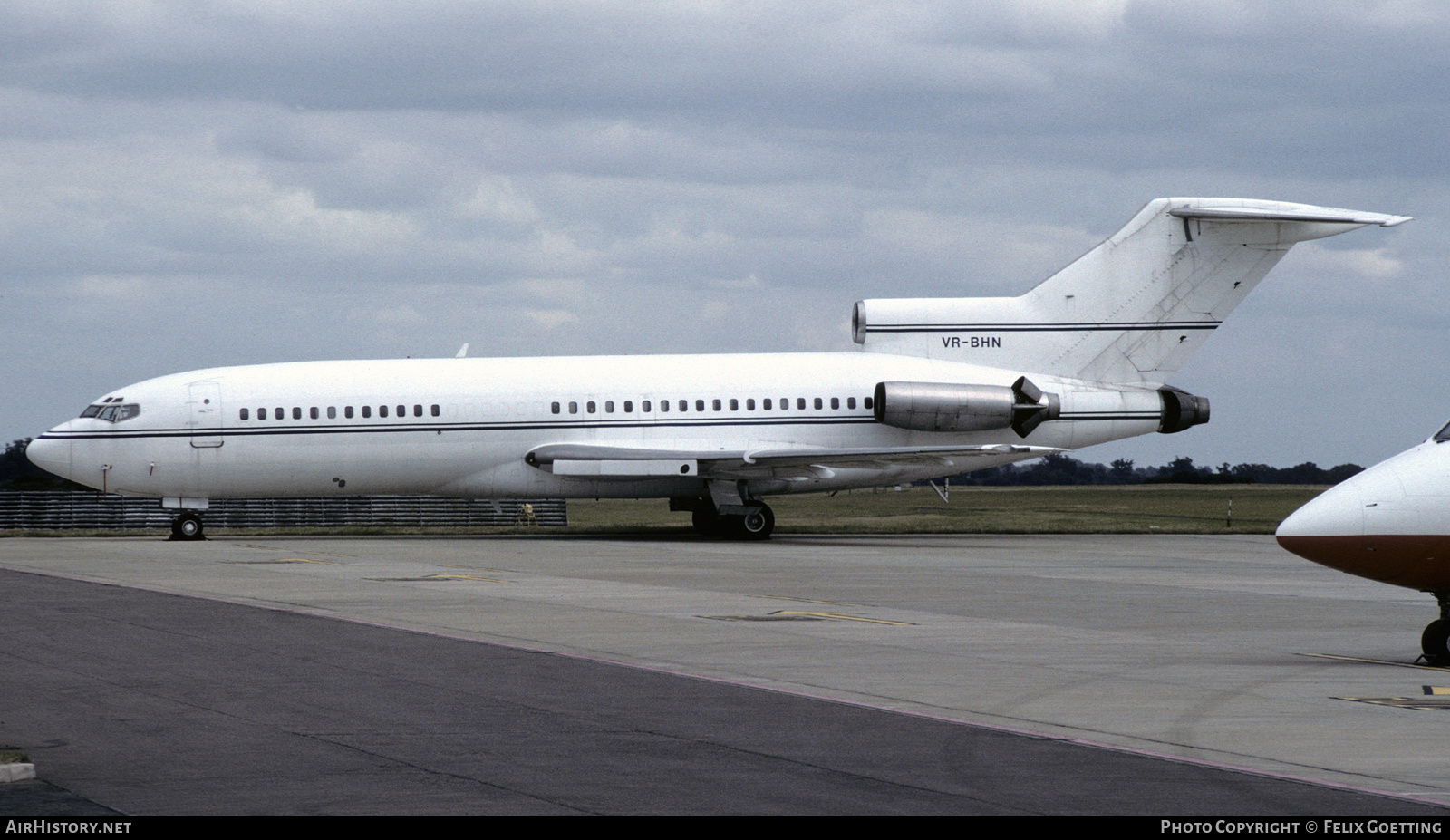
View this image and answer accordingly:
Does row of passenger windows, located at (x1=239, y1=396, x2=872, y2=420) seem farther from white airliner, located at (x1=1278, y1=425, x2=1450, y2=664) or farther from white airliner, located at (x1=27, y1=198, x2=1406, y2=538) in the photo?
white airliner, located at (x1=1278, y1=425, x2=1450, y2=664)

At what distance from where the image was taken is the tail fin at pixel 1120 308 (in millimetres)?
40156

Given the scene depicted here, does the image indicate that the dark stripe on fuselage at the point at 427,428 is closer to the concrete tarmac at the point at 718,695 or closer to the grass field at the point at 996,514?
the grass field at the point at 996,514

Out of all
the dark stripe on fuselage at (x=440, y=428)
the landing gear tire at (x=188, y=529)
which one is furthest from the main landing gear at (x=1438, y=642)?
the landing gear tire at (x=188, y=529)

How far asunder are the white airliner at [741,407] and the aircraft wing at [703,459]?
2.2 inches

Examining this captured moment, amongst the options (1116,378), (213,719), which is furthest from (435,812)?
(1116,378)

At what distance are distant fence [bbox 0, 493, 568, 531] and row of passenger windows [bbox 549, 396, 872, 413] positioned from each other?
9.93 metres

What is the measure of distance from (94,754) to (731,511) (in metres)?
29.5

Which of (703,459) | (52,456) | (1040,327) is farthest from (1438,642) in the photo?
(52,456)

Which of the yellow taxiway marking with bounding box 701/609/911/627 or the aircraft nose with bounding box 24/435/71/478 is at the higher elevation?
the aircraft nose with bounding box 24/435/71/478

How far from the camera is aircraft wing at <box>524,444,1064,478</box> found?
37625 millimetres

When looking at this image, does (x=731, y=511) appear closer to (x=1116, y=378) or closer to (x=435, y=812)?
(x=1116, y=378)

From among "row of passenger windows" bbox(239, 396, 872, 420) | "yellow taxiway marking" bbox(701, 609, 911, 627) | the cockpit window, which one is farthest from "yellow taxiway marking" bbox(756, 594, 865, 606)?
the cockpit window

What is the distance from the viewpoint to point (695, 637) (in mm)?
17500

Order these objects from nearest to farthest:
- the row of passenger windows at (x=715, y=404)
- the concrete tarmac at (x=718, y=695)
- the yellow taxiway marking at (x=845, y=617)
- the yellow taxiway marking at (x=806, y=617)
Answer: the concrete tarmac at (x=718, y=695)
the yellow taxiway marking at (x=845, y=617)
the yellow taxiway marking at (x=806, y=617)
the row of passenger windows at (x=715, y=404)
